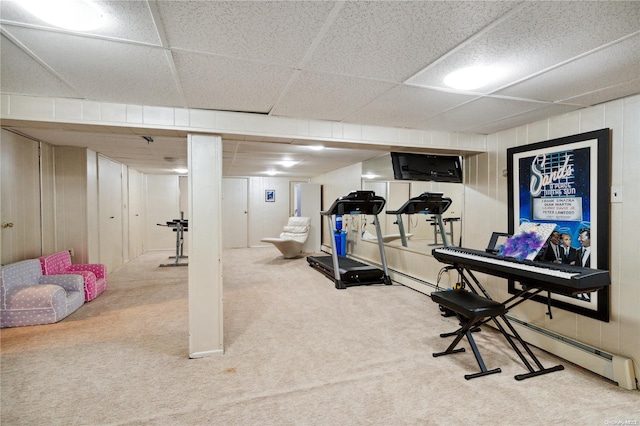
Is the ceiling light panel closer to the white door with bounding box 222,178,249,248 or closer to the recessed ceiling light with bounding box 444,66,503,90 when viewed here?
the recessed ceiling light with bounding box 444,66,503,90

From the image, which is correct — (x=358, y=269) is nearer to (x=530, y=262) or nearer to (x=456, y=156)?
(x=456, y=156)

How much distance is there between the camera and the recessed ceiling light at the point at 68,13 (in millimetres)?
1195

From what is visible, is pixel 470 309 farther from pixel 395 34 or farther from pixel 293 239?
pixel 293 239

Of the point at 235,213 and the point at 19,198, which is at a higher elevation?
the point at 19,198

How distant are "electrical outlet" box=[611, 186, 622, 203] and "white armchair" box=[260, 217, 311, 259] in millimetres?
5517

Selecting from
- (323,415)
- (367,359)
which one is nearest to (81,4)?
(323,415)

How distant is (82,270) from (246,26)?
14.9 ft

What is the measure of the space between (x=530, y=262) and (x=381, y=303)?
6.51 ft

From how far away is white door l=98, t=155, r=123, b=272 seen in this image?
523 centimetres

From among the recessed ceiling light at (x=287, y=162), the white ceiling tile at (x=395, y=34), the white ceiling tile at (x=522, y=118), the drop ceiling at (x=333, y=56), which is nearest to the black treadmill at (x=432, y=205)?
the white ceiling tile at (x=522, y=118)

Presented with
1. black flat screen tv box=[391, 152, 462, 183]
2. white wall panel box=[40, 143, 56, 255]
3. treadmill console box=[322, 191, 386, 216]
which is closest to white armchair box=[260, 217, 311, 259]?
treadmill console box=[322, 191, 386, 216]

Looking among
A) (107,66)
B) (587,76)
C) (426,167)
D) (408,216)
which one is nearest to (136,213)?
(408,216)

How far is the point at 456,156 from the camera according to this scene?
12.4 feet

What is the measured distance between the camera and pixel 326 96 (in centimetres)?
229
